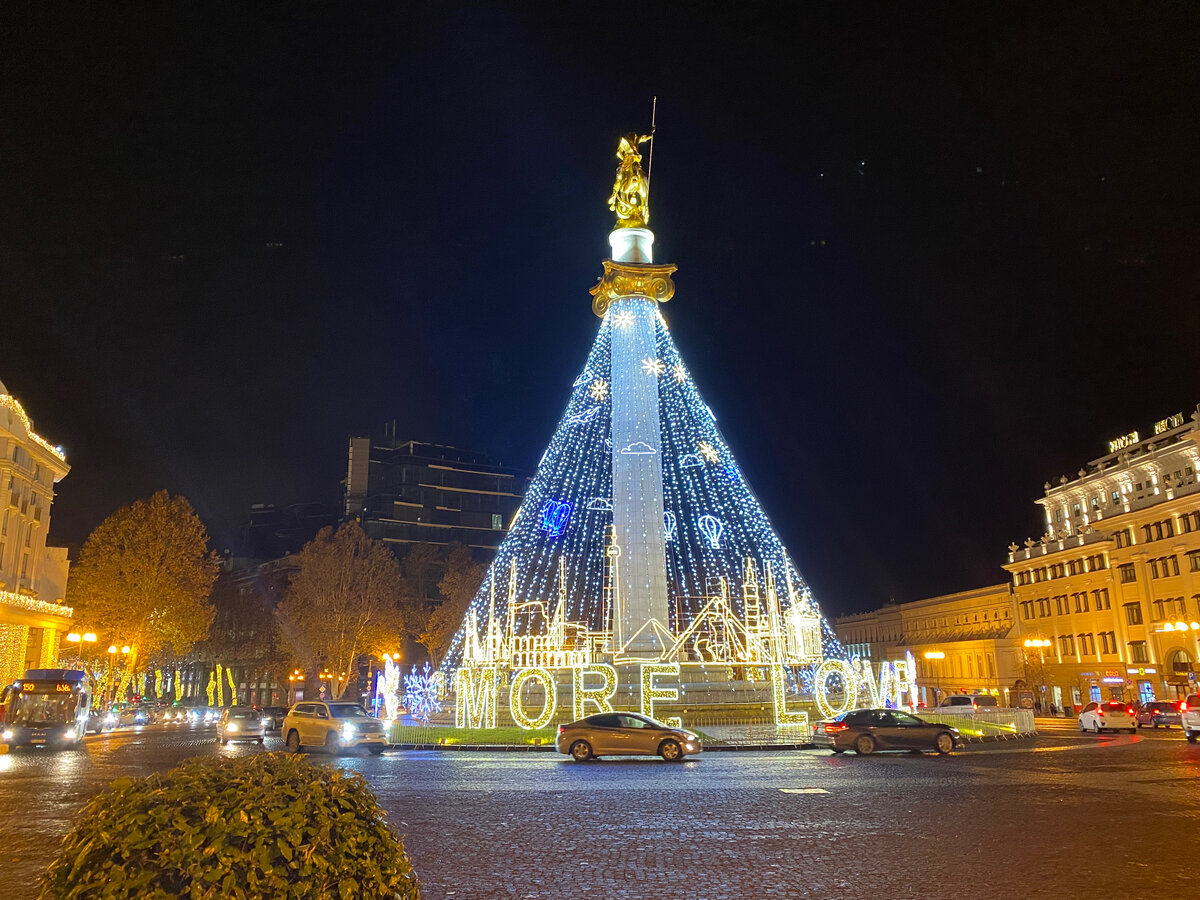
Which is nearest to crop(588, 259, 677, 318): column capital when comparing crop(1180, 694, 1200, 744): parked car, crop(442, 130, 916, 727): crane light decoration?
crop(442, 130, 916, 727): crane light decoration

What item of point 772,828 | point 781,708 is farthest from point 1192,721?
point 772,828

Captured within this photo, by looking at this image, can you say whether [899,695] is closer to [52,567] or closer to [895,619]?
[52,567]

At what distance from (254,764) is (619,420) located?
28.2 m

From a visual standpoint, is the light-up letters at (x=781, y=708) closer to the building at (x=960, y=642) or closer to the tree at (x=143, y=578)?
the tree at (x=143, y=578)

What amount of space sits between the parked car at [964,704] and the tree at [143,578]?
3602 centimetres

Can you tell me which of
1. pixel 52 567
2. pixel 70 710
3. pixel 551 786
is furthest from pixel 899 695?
pixel 52 567

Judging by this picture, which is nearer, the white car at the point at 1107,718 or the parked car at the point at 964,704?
the parked car at the point at 964,704

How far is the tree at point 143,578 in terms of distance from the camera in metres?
42.4

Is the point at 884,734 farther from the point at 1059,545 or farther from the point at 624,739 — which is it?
the point at 1059,545

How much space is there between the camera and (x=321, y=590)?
51.2 metres

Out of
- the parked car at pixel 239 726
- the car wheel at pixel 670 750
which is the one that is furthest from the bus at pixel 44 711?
the car wheel at pixel 670 750

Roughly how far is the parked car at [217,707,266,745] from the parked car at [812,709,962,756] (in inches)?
829

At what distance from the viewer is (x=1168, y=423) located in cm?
5191

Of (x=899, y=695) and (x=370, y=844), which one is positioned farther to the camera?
(x=899, y=695)
